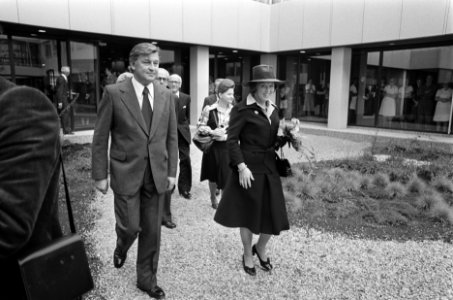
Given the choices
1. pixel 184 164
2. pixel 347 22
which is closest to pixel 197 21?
pixel 347 22

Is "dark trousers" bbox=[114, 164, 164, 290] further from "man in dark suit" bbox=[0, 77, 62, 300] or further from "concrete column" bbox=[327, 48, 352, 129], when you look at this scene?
"concrete column" bbox=[327, 48, 352, 129]

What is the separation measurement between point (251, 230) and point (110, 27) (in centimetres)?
1062

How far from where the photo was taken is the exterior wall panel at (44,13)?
34.4 ft

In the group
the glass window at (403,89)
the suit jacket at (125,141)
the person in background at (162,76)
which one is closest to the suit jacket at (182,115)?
the person in background at (162,76)

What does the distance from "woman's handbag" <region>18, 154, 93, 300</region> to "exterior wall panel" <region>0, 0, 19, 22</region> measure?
11.2 meters

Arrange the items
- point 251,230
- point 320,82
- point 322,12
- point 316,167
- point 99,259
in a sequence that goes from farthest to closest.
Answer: point 320,82 < point 322,12 < point 316,167 < point 99,259 < point 251,230

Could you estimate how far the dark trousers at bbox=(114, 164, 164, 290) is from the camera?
10.0ft

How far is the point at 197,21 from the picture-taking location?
559 inches

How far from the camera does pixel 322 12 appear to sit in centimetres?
1461

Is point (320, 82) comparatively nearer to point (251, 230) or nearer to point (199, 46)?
point (199, 46)

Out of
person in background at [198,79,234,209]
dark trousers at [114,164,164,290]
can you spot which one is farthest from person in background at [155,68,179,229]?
dark trousers at [114,164,164,290]

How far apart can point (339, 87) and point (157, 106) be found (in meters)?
13.0

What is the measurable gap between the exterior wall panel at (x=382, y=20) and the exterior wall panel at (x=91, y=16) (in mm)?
8903

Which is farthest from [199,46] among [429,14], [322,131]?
[429,14]
